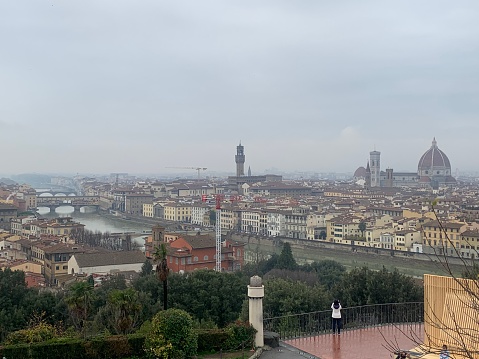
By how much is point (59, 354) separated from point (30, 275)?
58.3 ft

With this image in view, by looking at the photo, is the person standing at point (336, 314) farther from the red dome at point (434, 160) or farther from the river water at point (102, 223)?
the red dome at point (434, 160)

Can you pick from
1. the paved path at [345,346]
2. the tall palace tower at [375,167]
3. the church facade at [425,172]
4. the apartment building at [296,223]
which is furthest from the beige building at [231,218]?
the tall palace tower at [375,167]

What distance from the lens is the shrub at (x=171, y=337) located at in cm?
631

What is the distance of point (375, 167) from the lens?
4033 inches

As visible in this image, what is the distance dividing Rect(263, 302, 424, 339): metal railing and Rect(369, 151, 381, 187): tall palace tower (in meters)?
93.8

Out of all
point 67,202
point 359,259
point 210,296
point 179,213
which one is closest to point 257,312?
point 210,296

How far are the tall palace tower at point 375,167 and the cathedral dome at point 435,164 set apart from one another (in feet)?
24.0

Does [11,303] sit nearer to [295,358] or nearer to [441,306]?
[295,358]

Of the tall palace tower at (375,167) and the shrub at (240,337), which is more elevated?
the tall palace tower at (375,167)

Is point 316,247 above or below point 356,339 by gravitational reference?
below

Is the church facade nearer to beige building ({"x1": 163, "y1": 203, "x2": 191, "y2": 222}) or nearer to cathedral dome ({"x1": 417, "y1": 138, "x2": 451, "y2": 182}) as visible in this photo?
cathedral dome ({"x1": 417, "y1": 138, "x2": 451, "y2": 182})

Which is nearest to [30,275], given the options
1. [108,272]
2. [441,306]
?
[108,272]

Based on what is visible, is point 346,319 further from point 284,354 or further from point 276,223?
point 276,223

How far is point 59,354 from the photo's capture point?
668 cm
